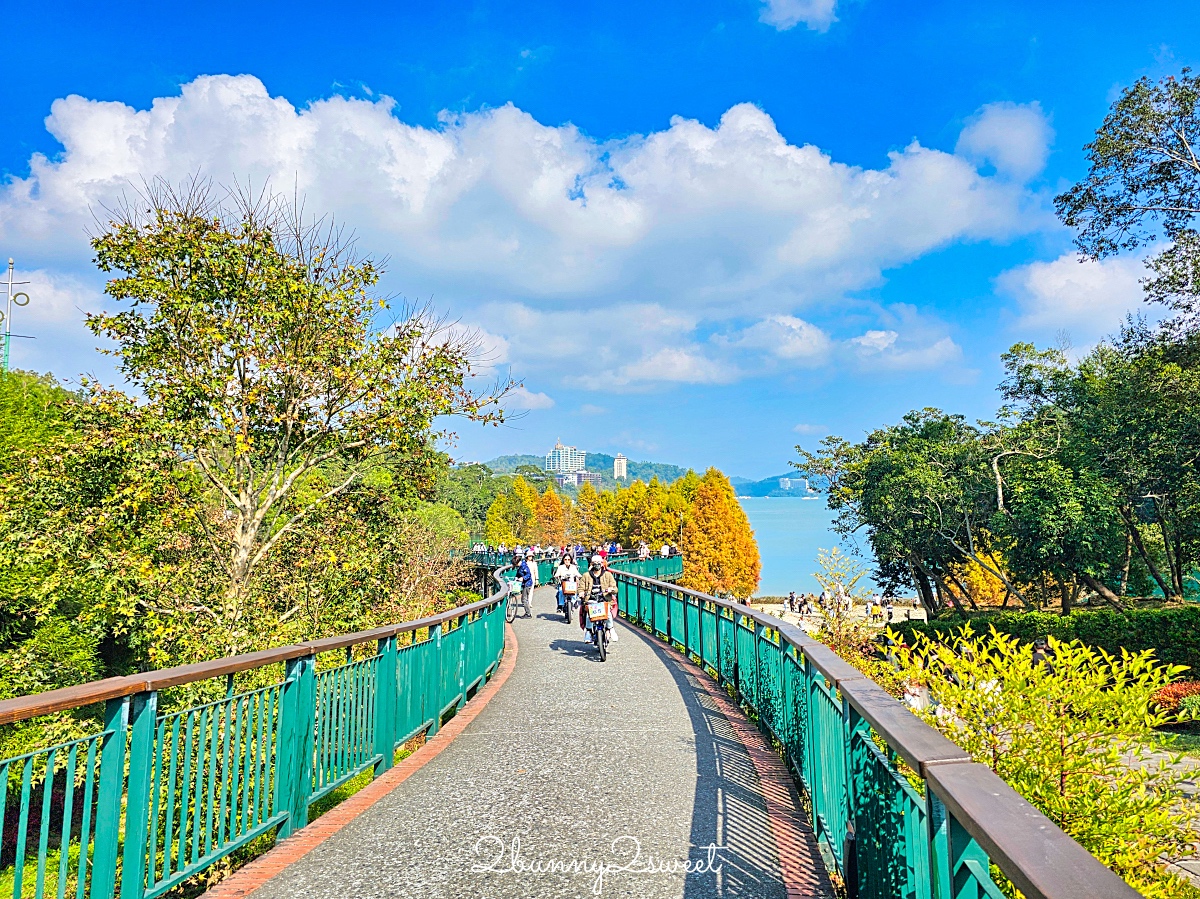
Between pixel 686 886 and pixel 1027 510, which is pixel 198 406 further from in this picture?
pixel 1027 510

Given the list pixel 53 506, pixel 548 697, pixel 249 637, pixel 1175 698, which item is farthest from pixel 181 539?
pixel 1175 698

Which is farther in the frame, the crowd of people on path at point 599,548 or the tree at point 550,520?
the tree at point 550,520

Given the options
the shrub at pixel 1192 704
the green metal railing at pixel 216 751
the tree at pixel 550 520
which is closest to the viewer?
the green metal railing at pixel 216 751

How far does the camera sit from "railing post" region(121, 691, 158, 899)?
3.35m

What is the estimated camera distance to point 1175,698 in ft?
60.7

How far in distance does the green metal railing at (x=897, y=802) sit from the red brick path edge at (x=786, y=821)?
0.11 meters

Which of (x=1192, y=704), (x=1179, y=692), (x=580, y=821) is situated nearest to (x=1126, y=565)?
(x=1179, y=692)

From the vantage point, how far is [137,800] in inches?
131

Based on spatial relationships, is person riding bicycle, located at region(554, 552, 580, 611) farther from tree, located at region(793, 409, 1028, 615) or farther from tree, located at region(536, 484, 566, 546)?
tree, located at region(536, 484, 566, 546)

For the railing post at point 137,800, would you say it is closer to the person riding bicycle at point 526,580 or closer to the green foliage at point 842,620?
the green foliage at point 842,620

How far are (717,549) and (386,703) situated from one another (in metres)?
45.1

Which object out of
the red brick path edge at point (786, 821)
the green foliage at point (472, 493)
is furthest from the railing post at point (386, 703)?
the green foliage at point (472, 493)

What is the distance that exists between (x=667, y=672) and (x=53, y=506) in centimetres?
1115

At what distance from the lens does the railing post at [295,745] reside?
4.62 metres
